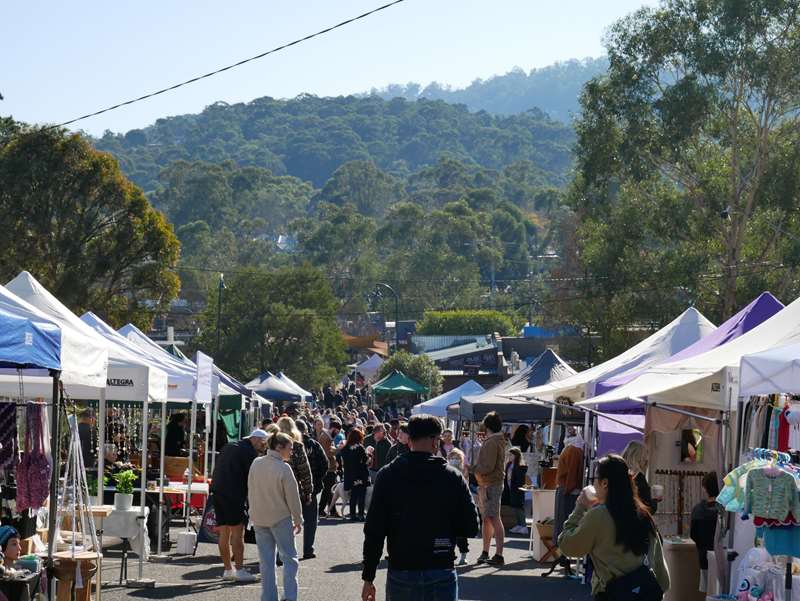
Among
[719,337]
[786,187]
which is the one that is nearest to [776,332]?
[719,337]

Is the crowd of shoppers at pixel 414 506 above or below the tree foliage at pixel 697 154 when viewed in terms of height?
below

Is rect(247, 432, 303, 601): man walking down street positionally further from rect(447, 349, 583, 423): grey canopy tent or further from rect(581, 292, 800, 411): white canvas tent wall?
rect(447, 349, 583, 423): grey canopy tent

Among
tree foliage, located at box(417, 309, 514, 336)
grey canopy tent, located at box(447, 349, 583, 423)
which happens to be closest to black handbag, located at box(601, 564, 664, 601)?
grey canopy tent, located at box(447, 349, 583, 423)

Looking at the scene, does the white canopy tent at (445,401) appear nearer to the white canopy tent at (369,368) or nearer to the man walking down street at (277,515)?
the man walking down street at (277,515)

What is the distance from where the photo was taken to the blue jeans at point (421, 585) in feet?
24.1

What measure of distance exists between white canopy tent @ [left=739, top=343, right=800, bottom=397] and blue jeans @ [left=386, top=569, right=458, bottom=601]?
347cm

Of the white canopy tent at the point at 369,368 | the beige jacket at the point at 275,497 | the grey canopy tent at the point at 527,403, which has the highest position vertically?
the white canopy tent at the point at 369,368

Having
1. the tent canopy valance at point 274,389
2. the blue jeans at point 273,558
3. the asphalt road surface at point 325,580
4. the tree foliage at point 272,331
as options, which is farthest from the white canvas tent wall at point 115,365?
the tree foliage at point 272,331

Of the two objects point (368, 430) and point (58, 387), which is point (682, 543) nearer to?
point (58, 387)

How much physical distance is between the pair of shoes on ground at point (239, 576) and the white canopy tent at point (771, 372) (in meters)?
6.08

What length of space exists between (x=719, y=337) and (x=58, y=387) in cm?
815

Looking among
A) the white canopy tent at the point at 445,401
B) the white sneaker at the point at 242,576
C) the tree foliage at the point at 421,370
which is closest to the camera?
the white sneaker at the point at 242,576

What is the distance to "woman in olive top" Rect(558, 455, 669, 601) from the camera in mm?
7773

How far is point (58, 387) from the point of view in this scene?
32.7ft
